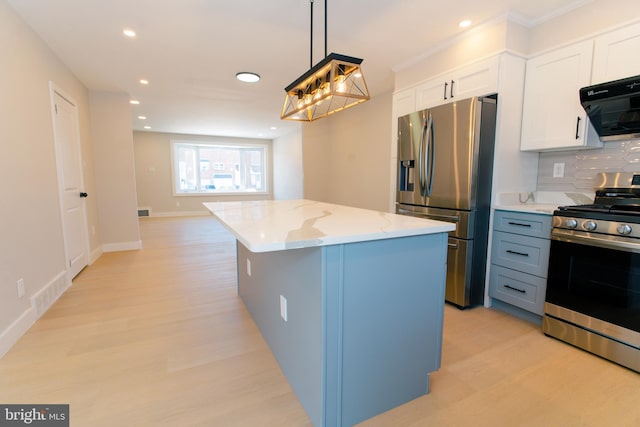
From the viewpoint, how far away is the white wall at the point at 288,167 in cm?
753

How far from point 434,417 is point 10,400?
6.86ft

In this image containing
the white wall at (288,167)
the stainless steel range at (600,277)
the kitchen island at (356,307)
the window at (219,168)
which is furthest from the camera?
the window at (219,168)

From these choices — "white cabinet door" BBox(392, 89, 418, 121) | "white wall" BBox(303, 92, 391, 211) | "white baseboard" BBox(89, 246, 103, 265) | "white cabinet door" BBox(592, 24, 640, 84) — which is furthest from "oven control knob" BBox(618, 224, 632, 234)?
"white baseboard" BBox(89, 246, 103, 265)

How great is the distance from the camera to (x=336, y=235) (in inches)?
46.3

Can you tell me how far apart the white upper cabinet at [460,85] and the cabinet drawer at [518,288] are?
1512 millimetres

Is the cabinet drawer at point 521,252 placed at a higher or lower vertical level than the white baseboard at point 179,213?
higher

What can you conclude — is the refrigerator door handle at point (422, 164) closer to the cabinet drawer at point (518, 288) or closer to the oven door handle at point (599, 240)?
the cabinet drawer at point (518, 288)

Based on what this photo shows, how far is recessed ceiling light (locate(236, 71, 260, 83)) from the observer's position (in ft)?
11.9

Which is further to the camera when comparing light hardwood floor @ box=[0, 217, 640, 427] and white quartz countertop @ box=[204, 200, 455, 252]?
light hardwood floor @ box=[0, 217, 640, 427]

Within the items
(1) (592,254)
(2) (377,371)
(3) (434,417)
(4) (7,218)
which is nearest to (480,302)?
(1) (592,254)

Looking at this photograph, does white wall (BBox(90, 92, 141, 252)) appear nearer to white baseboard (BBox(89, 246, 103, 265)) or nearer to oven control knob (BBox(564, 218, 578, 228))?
white baseboard (BBox(89, 246, 103, 265))

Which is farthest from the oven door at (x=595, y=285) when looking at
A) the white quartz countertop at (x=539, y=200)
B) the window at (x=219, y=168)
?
the window at (x=219, y=168)

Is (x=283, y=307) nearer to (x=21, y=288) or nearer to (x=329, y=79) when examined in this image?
(x=329, y=79)

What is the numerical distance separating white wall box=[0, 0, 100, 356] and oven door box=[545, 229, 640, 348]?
365 cm
